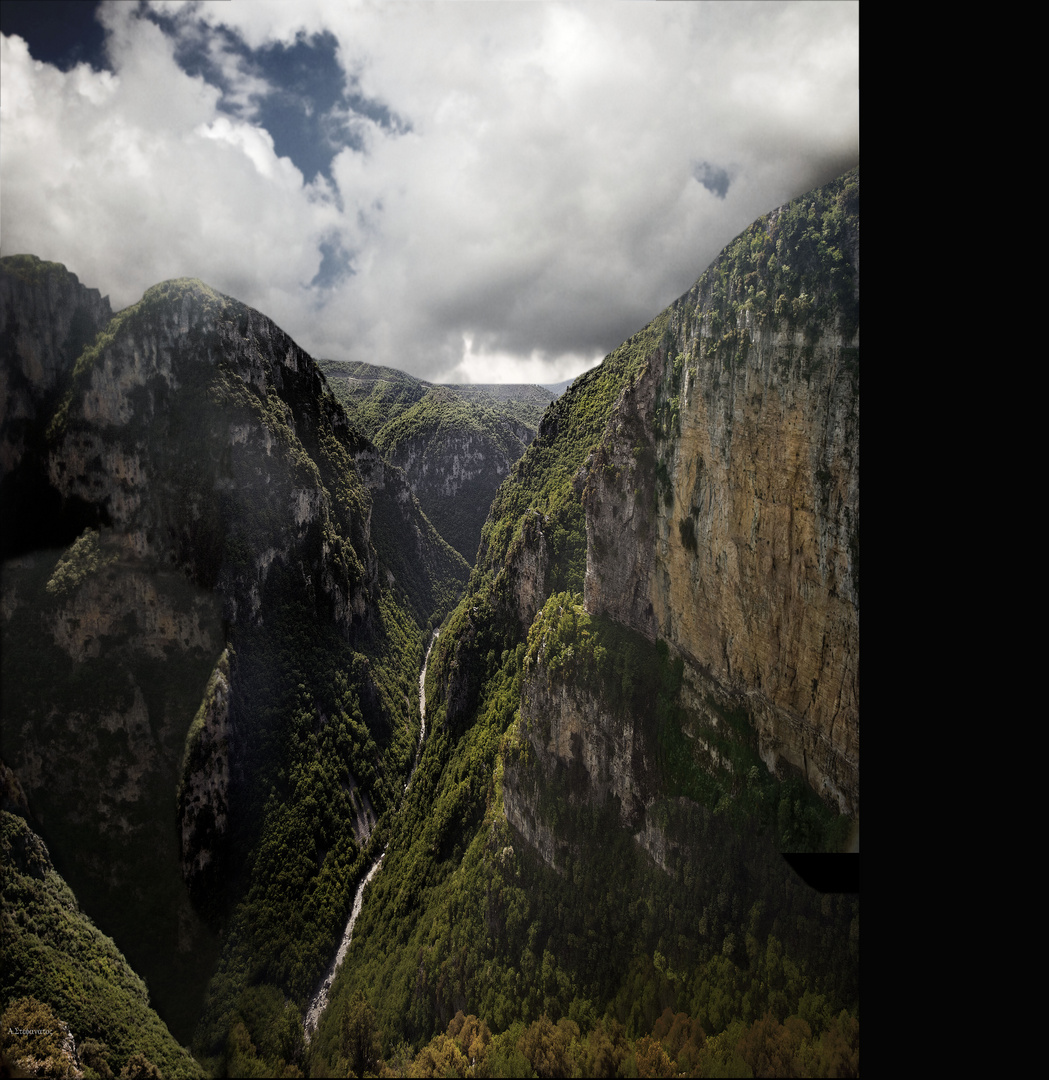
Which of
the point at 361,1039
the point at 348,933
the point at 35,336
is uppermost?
the point at 35,336

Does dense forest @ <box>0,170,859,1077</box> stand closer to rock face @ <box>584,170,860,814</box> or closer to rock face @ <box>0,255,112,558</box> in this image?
rock face @ <box>584,170,860,814</box>

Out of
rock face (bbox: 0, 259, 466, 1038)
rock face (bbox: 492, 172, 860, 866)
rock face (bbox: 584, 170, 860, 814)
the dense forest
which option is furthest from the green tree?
rock face (bbox: 584, 170, 860, 814)

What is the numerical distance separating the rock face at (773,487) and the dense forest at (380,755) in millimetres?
75

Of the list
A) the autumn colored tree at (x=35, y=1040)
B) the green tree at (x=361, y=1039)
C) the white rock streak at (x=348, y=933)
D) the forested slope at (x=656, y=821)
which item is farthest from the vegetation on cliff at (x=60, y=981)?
the forested slope at (x=656, y=821)

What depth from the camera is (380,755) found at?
1025 inches

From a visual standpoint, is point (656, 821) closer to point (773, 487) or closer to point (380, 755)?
point (773, 487)

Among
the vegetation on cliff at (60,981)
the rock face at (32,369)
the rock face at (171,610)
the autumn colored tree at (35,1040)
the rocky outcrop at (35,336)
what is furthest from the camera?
the rock face at (171,610)

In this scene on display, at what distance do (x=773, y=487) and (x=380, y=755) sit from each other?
83.8ft

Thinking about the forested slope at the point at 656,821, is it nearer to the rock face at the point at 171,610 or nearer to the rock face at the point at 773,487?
the rock face at the point at 773,487

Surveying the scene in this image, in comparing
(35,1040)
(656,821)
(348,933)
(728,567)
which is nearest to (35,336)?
(35,1040)

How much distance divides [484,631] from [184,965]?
15.1 meters

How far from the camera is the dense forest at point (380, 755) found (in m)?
5.32
